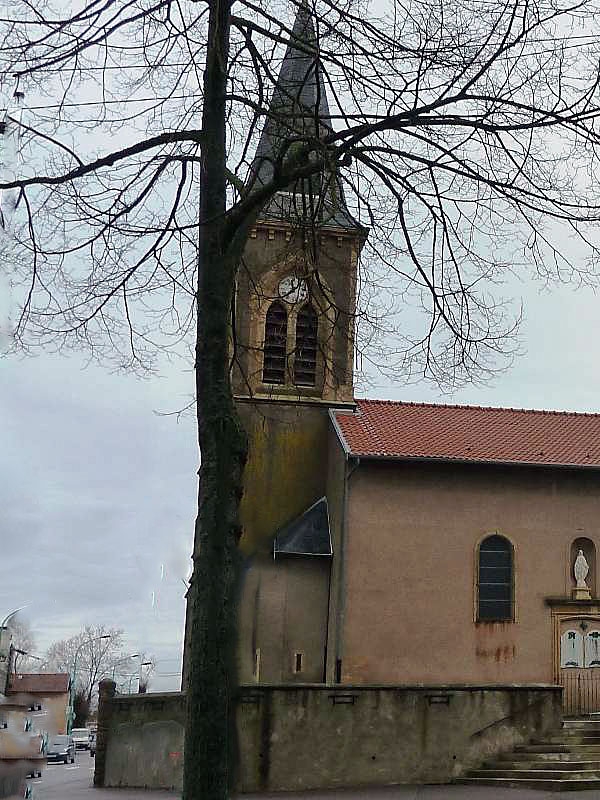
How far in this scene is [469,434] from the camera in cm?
2511

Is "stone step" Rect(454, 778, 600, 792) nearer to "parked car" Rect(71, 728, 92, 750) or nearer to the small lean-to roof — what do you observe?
the small lean-to roof

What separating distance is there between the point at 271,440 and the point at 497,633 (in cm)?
697

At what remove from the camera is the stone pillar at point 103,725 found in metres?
21.9

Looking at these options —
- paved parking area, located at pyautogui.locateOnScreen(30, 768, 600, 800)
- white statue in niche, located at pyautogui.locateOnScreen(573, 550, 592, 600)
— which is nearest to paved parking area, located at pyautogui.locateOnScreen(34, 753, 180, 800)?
paved parking area, located at pyautogui.locateOnScreen(30, 768, 600, 800)

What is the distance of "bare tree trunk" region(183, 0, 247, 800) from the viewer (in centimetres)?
802

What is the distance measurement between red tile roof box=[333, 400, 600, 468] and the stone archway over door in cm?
364

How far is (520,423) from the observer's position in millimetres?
26828

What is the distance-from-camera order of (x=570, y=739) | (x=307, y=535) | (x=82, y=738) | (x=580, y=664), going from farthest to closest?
(x=82, y=738) < (x=307, y=535) < (x=580, y=664) < (x=570, y=739)

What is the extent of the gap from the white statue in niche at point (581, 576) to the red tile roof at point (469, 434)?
217 centimetres

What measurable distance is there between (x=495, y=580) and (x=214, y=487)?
15569mm

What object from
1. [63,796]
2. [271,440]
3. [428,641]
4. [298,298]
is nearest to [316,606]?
[428,641]

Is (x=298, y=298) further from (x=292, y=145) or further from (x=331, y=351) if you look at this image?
(x=292, y=145)

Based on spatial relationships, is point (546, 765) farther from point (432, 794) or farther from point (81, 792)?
point (81, 792)

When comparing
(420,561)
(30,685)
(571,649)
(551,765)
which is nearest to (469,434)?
(420,561)
